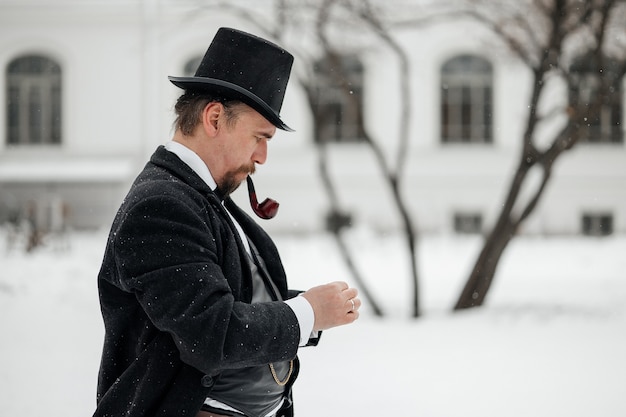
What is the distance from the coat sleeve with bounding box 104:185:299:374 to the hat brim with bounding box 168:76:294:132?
11.1 inches

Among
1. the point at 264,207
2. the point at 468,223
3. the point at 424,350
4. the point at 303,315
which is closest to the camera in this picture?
the point at 303,315

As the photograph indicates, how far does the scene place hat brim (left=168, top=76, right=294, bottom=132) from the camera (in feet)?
5.95

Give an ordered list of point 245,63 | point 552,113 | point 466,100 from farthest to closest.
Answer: point 466,100 < point 552,113 < point 245,63

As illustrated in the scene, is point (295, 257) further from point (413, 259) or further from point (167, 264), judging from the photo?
point (167, 264)

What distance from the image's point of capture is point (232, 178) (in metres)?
1.92

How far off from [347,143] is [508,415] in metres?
14.5

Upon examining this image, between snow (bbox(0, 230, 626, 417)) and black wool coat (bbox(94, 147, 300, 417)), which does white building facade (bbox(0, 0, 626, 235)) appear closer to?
snow (bbox(0, 230, 626, 417))

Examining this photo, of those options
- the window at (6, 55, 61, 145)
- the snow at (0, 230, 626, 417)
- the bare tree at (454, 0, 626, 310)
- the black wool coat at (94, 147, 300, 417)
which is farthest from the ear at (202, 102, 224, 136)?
the window at (6, 55, 61, 145)

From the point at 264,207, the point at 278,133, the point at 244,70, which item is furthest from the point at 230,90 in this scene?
the point at 278,133

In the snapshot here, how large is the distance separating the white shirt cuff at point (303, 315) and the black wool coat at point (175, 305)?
19 mm

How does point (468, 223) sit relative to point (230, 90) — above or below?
below

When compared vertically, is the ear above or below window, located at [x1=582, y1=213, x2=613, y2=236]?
above

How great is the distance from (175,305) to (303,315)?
30cm

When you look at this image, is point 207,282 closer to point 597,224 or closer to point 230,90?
point 230,90
